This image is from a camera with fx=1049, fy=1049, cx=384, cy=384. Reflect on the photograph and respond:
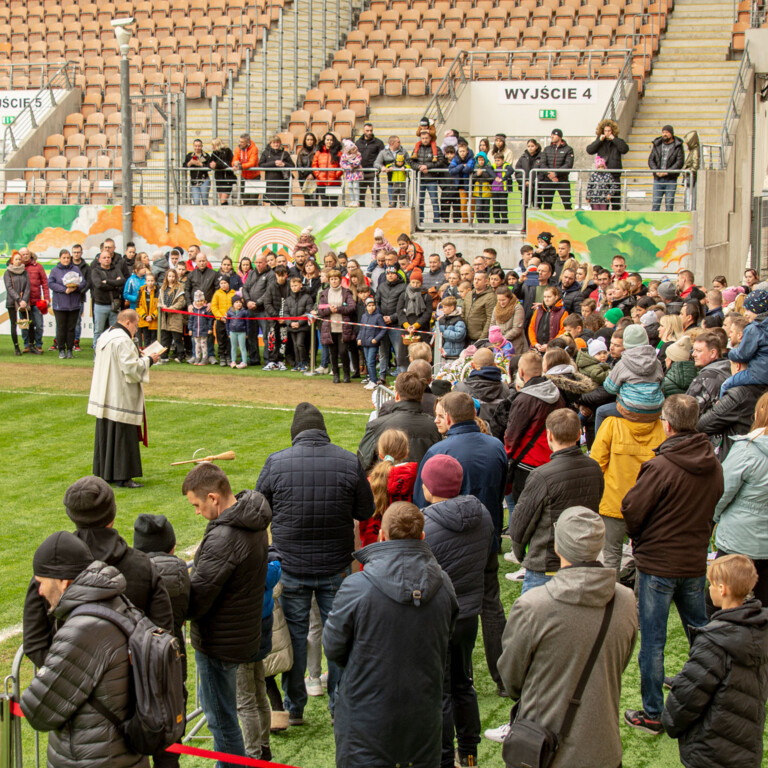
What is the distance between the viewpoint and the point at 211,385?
16.3 meters

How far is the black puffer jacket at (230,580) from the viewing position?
5.02 metres

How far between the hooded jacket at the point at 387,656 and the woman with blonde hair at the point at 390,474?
6.14ft

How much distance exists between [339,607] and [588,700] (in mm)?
1105

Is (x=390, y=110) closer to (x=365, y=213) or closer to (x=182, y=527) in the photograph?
(x=365, y=213)

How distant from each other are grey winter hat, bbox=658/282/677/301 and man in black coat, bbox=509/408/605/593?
755 cm

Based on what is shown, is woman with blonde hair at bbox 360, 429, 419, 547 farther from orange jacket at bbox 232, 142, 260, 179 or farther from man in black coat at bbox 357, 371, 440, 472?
orange jacket at bbox 232, 142, 260, 179

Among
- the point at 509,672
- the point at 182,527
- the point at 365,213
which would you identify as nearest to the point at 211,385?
the point at 365,213

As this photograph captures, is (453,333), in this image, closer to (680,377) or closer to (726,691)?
(680,377)

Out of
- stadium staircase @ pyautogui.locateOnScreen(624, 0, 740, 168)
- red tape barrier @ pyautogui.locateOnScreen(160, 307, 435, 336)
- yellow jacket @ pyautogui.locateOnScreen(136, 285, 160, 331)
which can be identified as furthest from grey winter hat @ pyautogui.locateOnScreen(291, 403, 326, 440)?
stadium staircase @ pyautogui.locateOnScreen(624, 0, 740, 168)

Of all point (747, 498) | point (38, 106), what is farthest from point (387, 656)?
point (38, 106)

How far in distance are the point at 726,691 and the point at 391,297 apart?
40.3 ft

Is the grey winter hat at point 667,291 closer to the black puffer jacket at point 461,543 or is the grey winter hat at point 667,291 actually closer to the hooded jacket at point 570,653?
the black puffer jacket at point 461,543

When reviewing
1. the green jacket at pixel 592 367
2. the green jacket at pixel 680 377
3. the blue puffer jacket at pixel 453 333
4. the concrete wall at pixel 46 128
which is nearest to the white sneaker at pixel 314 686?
the green jacket at pixel 680 377

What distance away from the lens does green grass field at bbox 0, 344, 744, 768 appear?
5871 mm
